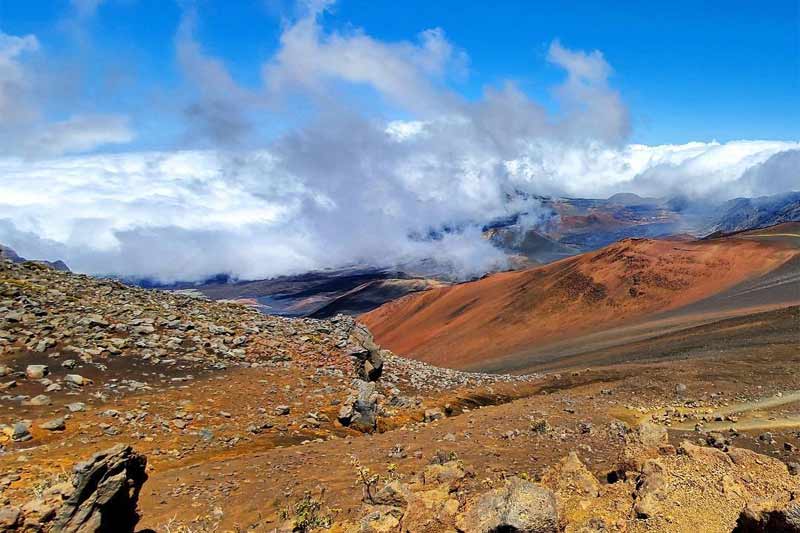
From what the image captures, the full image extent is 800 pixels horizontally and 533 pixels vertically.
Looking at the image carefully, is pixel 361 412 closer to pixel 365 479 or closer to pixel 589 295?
pixel 365 479

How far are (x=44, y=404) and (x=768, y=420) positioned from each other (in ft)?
63.4

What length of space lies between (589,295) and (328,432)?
45.5m

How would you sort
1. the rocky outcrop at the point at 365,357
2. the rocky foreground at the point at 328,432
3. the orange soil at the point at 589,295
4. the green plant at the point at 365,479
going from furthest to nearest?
the orange soil at the point at 589,295, the rocky outcrop at the point at 365,357, the green plant at the point at 365,479, the rocky foreground at the point at 328,432

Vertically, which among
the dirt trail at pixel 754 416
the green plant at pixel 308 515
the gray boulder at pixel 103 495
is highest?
the gray boulder at pixel 103 495

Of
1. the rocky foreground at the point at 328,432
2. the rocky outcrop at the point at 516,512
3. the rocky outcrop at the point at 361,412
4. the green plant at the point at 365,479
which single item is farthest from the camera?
the rocky outcrop at the point at 361,412

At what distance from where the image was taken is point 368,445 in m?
11.8

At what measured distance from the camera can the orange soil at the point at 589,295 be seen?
4822cm

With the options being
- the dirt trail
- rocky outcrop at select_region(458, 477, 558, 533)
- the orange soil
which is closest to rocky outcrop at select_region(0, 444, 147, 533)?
rocky outcrop at select_region(458, 477, 558, 533)

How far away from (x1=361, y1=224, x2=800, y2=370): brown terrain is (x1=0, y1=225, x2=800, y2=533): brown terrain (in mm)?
16492

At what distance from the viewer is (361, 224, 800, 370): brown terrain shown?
46781 mm

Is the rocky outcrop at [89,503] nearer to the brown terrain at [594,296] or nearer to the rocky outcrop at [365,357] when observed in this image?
the rocky outcrop at [365,357]

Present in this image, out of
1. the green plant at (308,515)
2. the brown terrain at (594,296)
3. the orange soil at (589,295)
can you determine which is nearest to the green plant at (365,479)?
the green plant at (308,515)

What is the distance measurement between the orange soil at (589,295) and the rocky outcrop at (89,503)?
3975 centimetres

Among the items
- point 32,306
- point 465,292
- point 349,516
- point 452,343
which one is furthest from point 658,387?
point 465,292
